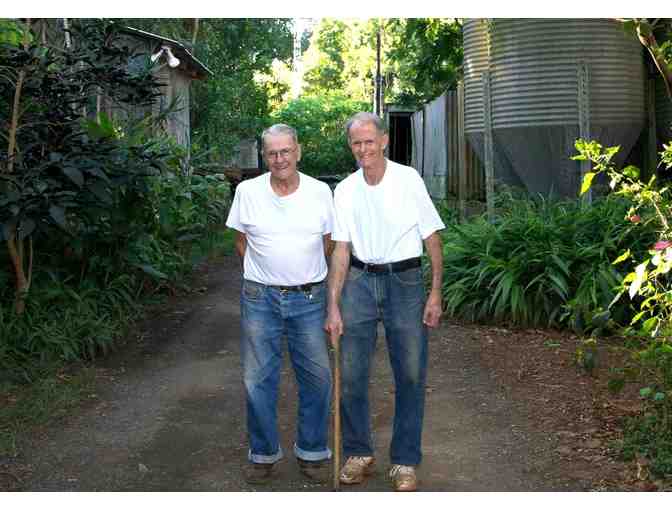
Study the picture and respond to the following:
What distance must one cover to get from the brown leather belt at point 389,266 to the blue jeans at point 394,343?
2 cm

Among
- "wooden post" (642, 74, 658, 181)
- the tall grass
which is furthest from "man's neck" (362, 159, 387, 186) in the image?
"wooden post" (642, 74, 658, 181)

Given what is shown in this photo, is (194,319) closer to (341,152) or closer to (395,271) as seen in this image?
(395,271)

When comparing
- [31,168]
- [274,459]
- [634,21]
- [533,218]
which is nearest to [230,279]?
[533,218]

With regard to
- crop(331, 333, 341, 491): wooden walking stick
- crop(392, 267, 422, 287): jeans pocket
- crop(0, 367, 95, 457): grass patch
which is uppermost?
crop(392, 267, 422, 287): jeans pocket

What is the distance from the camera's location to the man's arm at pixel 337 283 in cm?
457

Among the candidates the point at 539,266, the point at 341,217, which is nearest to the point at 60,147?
the point at 341,217

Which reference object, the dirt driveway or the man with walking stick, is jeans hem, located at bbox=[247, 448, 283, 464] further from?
the man with walking stick

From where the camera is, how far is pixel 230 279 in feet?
39.6

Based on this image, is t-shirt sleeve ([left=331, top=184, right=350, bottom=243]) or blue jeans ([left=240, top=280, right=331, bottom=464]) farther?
blue jeans ([left=240, top=280, right=331, bottom=464])

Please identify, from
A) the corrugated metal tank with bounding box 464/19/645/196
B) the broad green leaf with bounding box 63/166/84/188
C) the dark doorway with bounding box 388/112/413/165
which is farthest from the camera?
the dark doorway with bounding box 388/112/413/165

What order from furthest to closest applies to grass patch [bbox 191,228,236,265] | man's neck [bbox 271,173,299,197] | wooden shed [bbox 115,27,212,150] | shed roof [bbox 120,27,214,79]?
1. shed roof [bbox 120,27,214,79]
2. wooden shed [bbox 115,27,212,150]
3. grass patch [bbox 191,228,236,265]
4. man's neck [bbox 271,173,299,197]

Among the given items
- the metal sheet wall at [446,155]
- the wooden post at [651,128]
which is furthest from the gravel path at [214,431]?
the metal sheet wall at [446,155]

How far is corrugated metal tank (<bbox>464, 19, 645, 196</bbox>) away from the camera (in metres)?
11.4

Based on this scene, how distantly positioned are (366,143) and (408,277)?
0.69 metres
